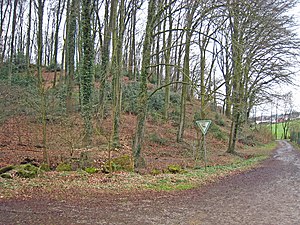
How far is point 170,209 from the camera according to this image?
22.5 ft

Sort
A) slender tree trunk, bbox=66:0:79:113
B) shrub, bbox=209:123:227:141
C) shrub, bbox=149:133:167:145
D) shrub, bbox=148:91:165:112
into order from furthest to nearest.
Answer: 1. shrub, bbox=209:123:227:141
2. shrub, bbox=148:91:165:112
3. shrub, bbox=149:133:167:145
4. slender tree trunk, bbox=66:0:79:113

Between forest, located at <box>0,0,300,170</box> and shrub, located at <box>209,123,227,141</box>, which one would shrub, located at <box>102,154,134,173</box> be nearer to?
forest, located at <box>0,0,300,170</box>

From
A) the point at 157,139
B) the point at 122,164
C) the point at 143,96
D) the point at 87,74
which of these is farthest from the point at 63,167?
the point at 157,139

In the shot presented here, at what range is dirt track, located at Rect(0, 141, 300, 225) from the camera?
19.0ft

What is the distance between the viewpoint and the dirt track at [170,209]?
5797 millimetres

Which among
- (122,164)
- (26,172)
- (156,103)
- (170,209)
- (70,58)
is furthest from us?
(156,103)

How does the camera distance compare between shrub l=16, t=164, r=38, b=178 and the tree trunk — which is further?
the tree trunk

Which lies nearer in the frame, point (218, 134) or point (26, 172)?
point (26, 172)

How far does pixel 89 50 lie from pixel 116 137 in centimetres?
622

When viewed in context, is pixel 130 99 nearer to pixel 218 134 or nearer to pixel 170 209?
pixel 218 134

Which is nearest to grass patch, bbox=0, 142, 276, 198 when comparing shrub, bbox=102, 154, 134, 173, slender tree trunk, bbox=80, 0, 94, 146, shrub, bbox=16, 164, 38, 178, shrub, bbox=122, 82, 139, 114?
shrub, bbox=16, 164, 38, 178

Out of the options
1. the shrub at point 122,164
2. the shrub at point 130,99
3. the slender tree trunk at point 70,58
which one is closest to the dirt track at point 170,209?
the shrub at point 122,164

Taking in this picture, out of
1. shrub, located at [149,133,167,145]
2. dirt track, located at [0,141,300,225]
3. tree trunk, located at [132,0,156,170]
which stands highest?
tree trunk, located at [132,0,156,170]

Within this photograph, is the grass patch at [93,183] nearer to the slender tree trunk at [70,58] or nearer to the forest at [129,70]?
the forest at [129,70]
